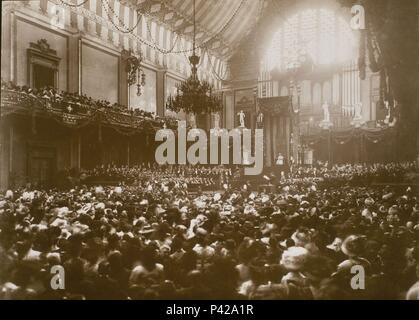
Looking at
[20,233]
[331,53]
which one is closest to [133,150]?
[20,233]

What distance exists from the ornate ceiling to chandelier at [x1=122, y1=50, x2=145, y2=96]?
2237mm

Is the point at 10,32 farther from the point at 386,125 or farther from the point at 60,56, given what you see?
the point at 386,125

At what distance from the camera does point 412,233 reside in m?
5.88

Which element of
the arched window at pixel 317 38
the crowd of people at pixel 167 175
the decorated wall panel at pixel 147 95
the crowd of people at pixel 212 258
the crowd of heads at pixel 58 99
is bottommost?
the crowd of people at pixel 212 258

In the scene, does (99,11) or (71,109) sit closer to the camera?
(71,109)

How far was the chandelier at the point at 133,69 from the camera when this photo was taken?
1941cm

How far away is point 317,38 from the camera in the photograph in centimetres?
2412

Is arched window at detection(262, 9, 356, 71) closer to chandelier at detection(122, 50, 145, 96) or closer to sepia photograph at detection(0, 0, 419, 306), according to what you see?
sepia photograph at detection(0, 0, 419, 306)

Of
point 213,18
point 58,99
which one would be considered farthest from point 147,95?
point 58,99

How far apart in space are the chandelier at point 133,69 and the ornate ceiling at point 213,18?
224 cm

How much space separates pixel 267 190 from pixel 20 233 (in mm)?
9013

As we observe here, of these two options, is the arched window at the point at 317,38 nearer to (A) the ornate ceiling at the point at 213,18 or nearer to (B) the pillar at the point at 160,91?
(A) the ornate ceiling at the point at 213,18

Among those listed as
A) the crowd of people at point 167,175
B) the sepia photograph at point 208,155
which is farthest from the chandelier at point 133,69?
the crowd of people at point 167,175

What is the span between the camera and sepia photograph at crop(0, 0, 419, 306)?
471 cm
